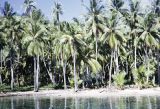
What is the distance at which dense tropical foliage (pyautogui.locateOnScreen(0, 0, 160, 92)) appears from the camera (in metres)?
59.9

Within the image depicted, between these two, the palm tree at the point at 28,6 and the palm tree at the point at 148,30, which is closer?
the palm tree at the point at 148,30

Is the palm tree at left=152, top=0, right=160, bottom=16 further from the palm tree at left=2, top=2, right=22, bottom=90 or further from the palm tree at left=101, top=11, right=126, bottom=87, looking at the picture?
the palm tree at left=2, top=2, right=22, bottom=90

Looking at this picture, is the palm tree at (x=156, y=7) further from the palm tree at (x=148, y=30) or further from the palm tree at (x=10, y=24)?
the palm tree at (x=10, y=24)

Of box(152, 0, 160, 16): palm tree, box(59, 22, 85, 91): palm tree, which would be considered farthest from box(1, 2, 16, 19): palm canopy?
box(152, 0, 160, 16): palm tree

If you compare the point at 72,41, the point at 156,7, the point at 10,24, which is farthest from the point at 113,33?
the point at 10,24

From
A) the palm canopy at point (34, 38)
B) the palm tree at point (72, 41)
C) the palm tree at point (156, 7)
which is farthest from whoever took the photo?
the palm tree at point (156, 7)

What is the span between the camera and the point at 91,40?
69375 millimetres

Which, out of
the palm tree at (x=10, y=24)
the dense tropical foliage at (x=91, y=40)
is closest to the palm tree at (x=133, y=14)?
the dense tropical foliage at (x=91, y=40)

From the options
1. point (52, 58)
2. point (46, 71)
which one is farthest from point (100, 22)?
point (46, 71)

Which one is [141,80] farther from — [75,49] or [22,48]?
[22,48]

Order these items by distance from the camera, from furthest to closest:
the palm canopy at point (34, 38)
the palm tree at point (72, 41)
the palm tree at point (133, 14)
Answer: the palm tree at point (133, 14) → the palm canopy at point (34, 38) → the palm tree at point (72, 41)

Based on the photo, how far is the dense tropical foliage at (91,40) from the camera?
59.9m

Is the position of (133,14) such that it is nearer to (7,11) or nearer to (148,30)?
(148,30)

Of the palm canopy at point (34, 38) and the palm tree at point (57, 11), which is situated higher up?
the palm tree at point (57, 11)
